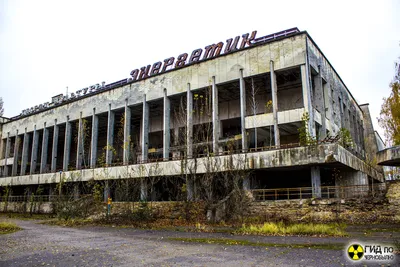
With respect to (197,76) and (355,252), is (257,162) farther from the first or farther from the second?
(355,252)

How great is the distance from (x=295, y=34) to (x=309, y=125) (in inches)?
309

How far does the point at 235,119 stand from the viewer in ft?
114

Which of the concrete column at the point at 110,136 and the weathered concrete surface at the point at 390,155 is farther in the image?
the concrete column at the point at 110,136

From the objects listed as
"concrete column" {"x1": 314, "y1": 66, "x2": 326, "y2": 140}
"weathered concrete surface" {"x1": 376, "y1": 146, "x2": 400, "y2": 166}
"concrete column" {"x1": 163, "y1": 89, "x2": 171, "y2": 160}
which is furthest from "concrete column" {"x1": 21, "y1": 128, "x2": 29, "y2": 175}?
"weathered concrete surface" {"x1": 376, "y1": 146, "x2": 400, "y2": 166}

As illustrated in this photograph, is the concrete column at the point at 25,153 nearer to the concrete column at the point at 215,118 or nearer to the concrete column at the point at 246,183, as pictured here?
the concrete column at the point at 215,118

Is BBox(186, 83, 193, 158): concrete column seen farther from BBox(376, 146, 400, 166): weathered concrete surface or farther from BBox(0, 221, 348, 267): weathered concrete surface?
BBox(0, 221, 348, 267): weathered concrete surface

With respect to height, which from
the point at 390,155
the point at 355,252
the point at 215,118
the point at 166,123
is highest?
the point at 166,123

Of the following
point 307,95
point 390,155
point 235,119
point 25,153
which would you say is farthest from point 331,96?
point 25,153

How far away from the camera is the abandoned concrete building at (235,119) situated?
985 inches

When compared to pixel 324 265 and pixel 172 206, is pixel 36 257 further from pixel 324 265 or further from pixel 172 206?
pixel 172 206

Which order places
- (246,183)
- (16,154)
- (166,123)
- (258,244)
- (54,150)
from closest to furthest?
1. (258,244)
2. (246,183)
3. (166,123)
4. (54,150)
5. (16,154)

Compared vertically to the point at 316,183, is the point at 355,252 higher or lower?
lower

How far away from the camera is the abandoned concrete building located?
25.0 metres

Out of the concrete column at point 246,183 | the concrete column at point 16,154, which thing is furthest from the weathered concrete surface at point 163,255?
the concrete column at point 16,154
